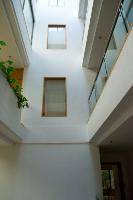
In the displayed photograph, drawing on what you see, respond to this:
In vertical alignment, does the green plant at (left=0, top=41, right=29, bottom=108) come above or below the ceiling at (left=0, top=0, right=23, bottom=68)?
below

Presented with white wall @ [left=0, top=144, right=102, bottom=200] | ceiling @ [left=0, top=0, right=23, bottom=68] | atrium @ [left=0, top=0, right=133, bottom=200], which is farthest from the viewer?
white wall @ [left=0, top=144, right=102, bottom=200]

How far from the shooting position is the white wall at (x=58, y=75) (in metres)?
5.98

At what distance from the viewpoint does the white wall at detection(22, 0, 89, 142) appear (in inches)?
235

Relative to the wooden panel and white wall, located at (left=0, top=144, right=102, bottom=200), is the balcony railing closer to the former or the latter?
white wall, located at (left=0, top=144, right=102, bottom=200)

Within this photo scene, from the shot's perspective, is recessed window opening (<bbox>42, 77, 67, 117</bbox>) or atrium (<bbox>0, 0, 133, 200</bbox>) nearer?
atrium (<bbox>0, 0, 133, 200</bbox>)

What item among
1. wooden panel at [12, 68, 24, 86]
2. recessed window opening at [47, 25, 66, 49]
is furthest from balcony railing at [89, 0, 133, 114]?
recessed window opening at [47, 25, 66, 49]

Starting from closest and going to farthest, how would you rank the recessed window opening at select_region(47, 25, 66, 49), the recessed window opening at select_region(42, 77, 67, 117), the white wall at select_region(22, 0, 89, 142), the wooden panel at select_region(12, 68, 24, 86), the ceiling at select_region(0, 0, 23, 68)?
1. the ceiling at select_region(0, 0, 23, 68)
2. the white wall at select_region(22, 0, 89, 142)
3. the recessed window opening at select_region(42, 77, 67, 117)
4. the wooden panel at select_region(12, 68, 24, 86)
5. the recessed window opening at select_region(47, 25, 66, 49)

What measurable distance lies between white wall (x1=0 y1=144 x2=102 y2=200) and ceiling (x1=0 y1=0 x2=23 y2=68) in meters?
3.19

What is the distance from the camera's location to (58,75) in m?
7.27

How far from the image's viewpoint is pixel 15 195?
523 centimetres

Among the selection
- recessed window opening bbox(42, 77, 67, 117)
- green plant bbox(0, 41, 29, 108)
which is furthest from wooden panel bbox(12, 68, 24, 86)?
green plant bbox(0, 41, 29, 108)

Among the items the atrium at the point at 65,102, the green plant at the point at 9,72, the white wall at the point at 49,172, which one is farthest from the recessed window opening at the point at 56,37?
the white wall at the point at 49,172

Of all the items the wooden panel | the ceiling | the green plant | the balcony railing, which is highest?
the ceiling

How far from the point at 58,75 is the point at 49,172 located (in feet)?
11.8
